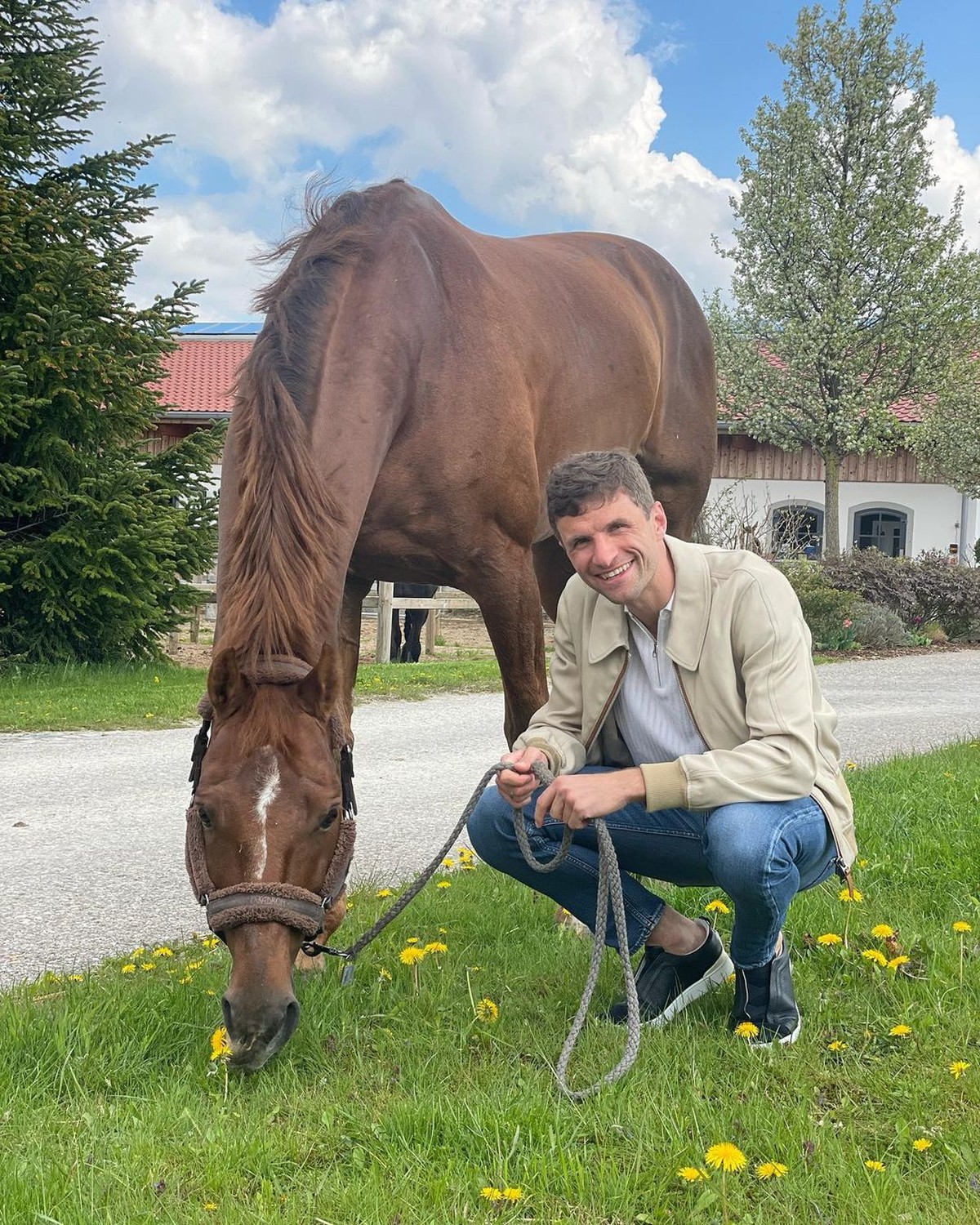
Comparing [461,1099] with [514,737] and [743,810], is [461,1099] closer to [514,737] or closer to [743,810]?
[743,810]

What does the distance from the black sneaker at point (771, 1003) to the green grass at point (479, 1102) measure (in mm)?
59

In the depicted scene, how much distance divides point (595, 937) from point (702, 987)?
17.9 inches

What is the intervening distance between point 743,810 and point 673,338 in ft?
13.1

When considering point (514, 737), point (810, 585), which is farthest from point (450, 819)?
point (810, 585)

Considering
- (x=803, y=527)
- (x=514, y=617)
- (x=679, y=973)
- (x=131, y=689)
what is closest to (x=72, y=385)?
(x=131, y=689)

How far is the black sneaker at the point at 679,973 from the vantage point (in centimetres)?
284

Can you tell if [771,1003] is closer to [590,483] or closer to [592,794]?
[592,794]

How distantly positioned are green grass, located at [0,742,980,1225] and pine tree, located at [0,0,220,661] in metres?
7.49

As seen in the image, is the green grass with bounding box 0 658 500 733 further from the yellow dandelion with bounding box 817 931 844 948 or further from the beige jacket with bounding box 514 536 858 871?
the yellow dandelion with bounding box 817 931 844 948

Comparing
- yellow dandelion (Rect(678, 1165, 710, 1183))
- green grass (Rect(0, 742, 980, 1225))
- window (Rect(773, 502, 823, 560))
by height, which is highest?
window (Rect(773, 502, 823, 560))

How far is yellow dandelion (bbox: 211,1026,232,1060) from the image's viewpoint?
2.39m

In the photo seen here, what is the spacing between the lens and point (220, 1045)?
7.97ft

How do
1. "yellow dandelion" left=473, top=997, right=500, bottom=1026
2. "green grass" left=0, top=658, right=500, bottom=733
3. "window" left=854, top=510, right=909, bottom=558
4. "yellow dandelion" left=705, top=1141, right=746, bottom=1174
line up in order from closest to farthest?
"yellow dandelion" left=705, top=1141, right=746, bottom=1174
"yellow dandelion" left=473, top=997, right=500, bottom=1026
"green grass" left=0, top=658, right=500, bottom=733
"window" left=854, top=510, right=909, bottom=558

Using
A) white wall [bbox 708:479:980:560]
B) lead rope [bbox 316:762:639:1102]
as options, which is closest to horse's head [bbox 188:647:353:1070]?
lead rope [bbox 316:762:639:1102]
